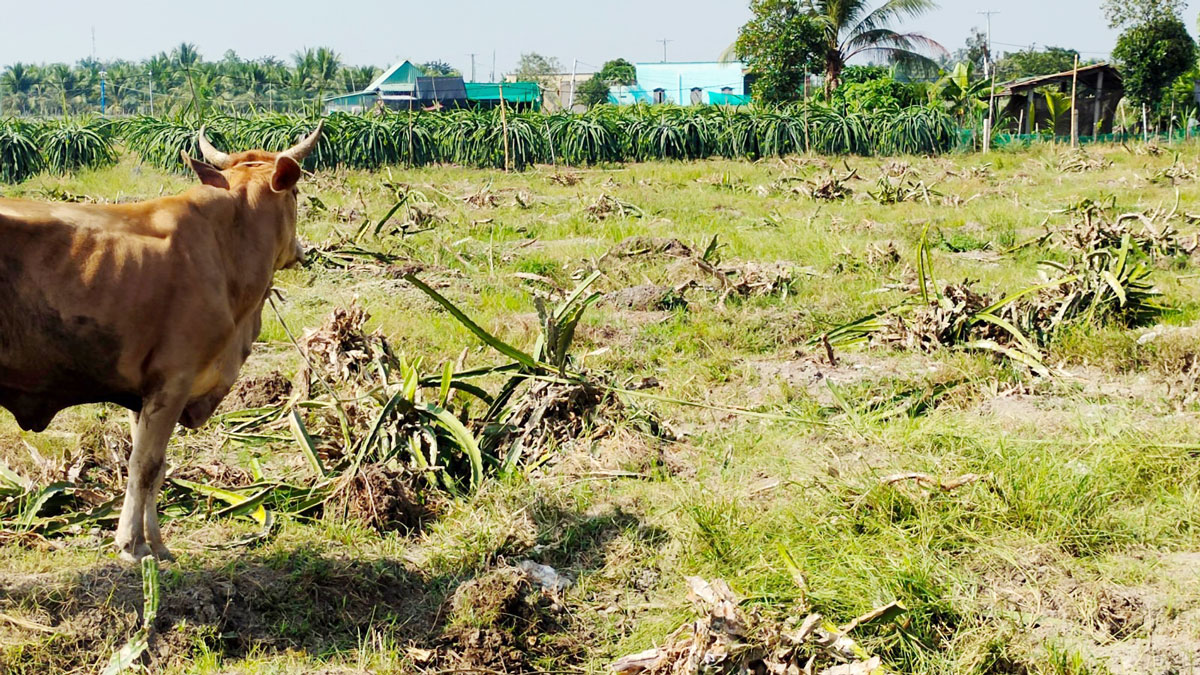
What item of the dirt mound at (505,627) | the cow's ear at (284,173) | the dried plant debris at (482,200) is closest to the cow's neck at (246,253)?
the cow's ear at (284,173)

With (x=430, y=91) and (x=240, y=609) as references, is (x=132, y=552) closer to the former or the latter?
(x=240, y=609)

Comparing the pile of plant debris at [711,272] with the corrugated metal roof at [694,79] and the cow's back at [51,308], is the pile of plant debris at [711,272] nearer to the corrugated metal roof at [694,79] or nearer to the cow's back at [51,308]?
the cow's back at [51,308]

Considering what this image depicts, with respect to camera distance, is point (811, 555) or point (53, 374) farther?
point (811, 555)

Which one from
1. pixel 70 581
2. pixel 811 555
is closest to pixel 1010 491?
pixel 811 555

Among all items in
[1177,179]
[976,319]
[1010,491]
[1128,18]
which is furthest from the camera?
[1128,18]

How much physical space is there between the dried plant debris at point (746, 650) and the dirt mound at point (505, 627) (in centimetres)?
39

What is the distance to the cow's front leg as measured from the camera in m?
4.17

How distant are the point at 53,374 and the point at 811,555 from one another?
287cm

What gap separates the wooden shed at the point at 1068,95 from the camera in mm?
35250

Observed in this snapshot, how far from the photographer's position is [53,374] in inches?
160

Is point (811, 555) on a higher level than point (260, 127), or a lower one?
lower

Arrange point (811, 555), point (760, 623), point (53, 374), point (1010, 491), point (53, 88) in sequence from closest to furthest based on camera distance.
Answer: point (760, 623), point (53, 374), point (811, 555), point (1010, 491), point (53, 88)

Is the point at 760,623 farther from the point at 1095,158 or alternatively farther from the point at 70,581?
the point at 1095,158

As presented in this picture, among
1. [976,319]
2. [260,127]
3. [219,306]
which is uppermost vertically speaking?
[260,127]
